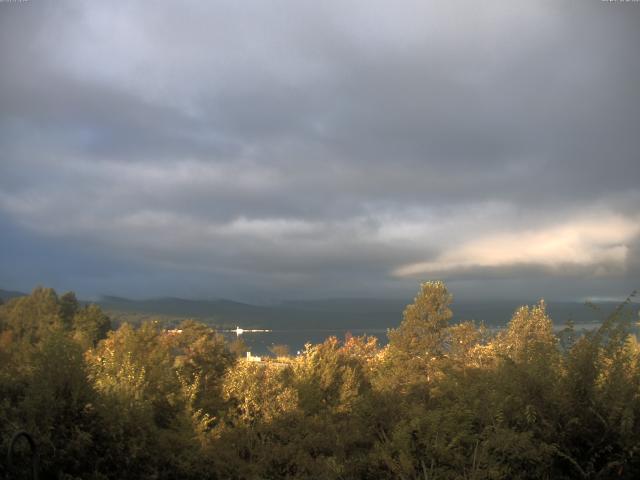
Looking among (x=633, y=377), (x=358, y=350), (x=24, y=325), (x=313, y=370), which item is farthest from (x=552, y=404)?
(x=24, y=325)

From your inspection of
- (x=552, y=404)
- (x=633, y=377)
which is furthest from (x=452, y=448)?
(x=633, y=377)

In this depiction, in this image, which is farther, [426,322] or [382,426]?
[426,322]

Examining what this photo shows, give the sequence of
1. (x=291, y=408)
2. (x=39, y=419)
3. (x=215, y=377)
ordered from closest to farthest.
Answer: (x=39, y=419) < (x=291, y=408) < (x=215, y=377)

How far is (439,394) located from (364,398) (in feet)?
4.32

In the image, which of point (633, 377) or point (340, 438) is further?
point (340, 438)

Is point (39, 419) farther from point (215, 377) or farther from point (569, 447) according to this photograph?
point (215, 377)

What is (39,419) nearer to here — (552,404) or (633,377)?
(552,404)

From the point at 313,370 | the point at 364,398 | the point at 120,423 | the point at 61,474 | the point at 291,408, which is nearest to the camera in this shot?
the point at 61,474

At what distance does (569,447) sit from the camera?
6.85 meters

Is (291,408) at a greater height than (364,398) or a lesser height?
lesser

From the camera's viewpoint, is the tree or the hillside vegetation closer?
the hillside vegetation

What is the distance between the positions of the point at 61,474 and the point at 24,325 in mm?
61504

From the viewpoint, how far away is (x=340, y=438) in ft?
34.5

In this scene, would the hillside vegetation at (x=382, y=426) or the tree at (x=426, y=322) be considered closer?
the hillside vegetation at (x=382, y=426)
